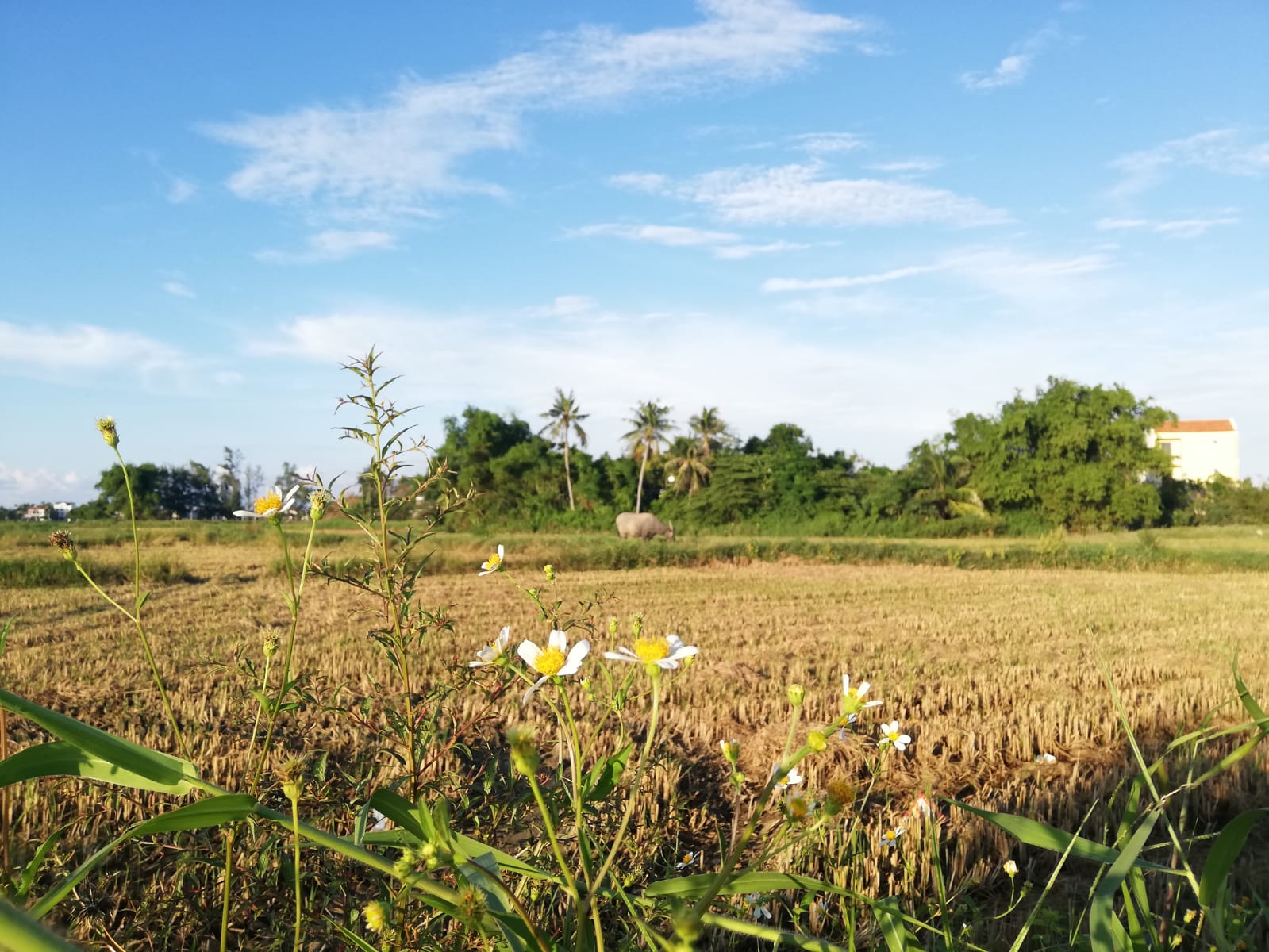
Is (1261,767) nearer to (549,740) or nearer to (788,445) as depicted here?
(549,740)

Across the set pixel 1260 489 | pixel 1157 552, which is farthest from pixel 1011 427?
pixel 1157 552

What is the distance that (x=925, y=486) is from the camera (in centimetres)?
3956

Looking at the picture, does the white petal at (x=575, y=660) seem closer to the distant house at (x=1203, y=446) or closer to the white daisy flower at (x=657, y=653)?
the white daisy flower at (x=657, y=653)

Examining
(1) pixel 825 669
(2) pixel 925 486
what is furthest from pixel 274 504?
(2) pixel 925 486

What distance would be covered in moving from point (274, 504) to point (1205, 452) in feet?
236

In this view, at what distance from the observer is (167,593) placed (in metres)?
12.2

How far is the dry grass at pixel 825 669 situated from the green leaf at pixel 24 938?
946mm

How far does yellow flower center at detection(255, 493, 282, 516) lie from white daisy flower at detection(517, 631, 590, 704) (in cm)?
60

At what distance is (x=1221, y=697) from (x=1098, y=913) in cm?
721

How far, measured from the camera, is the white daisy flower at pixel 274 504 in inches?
52.4

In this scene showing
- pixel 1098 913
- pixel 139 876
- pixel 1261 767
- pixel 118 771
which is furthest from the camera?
pixel 1261 767

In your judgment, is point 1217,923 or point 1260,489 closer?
point 1217,923

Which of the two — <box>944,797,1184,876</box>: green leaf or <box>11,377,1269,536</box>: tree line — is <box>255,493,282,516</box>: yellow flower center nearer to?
<box>944,797,1184,876</box>: green leaf

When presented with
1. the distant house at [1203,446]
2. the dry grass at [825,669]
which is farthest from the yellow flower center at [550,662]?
the distant house at [1203,446]
